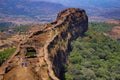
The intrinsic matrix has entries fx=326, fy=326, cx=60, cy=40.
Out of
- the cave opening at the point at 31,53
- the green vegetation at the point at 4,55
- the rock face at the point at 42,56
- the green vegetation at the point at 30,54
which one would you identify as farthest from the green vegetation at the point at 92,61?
the green vegetation at the point at 4,55

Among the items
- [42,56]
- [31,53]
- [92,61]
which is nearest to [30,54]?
[31,53]

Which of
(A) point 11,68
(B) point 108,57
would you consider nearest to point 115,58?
(B) point 108,57

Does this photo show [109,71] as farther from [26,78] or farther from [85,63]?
[26,78]

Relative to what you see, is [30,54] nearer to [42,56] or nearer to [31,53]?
[31,53]

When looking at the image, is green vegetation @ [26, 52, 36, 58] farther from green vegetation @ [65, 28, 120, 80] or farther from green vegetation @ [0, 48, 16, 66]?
green vegetation @ [0, 48, 16, 66]

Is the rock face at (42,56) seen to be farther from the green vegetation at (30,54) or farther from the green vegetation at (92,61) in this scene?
the green vegetation at (92,61)
